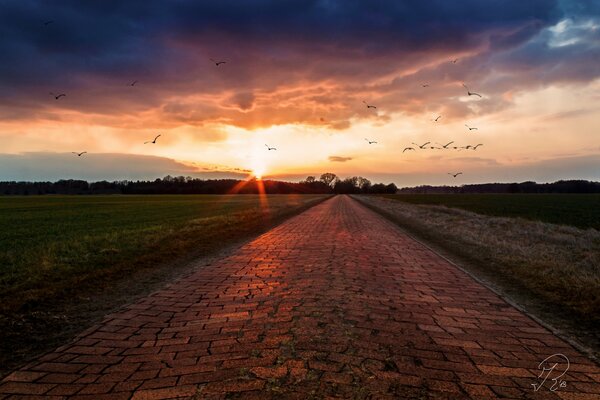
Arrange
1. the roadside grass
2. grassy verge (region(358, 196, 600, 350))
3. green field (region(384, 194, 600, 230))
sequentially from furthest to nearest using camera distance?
1. green field (region(384, 194, 600, 230))
2. the roadside grass
3. grassy verge (region(358, 196, 600, 350))

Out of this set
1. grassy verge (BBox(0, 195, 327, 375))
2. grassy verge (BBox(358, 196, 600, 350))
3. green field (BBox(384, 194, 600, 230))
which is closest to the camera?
grassy verge (BBox(0, 195, 327, 375))

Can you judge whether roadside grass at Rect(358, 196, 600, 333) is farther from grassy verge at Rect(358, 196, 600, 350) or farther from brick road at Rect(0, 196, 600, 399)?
A: brick road at Rect(0, 196, 600, 399)

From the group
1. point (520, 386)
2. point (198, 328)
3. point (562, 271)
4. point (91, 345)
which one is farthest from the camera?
point (562, 271)

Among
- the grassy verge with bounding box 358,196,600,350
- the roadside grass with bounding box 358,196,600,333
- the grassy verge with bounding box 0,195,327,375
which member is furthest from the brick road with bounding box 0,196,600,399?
the roadside grass with bounding box 358,196,600,333

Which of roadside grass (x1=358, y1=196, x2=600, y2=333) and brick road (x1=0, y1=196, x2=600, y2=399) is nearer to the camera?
brick road (x1=0, y1=196, x2=600, y2=399)

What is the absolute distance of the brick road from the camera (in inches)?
132

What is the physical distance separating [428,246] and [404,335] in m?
9.12

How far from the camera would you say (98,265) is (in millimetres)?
9625

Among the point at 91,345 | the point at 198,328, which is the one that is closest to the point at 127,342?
the point at 91,345

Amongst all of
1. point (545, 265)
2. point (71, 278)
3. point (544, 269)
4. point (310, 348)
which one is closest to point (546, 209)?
point (545, 265)

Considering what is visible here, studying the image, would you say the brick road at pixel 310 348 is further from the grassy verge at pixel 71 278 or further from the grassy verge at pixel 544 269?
the grassy verge at pixel 544 269

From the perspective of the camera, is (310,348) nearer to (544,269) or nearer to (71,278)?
(71,278)

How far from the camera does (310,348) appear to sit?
4078 millimetres

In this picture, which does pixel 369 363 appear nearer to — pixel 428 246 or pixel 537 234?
pixel 428 246
